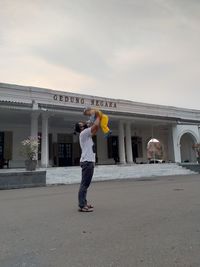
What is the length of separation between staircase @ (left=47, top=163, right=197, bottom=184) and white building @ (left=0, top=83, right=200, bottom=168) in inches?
62.5

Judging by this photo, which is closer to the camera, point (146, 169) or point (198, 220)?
point (198, 220)

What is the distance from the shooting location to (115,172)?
1495 centimetres

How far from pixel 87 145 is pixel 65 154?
15.1 metres

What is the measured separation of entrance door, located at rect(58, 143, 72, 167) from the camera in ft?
63.9

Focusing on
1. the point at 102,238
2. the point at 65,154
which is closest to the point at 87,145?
the point at 102,238

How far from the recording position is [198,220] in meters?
3.84

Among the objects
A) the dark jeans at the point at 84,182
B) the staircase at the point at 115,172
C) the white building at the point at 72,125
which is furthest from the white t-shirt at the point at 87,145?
the white building at the point at 72,125

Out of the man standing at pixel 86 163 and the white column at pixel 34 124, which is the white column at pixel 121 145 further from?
the man standing at pixel 86 163

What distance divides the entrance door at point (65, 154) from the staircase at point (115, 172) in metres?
4.90

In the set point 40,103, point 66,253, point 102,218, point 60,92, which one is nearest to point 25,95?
point 40,103

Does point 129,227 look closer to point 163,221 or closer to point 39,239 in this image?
point 163,221

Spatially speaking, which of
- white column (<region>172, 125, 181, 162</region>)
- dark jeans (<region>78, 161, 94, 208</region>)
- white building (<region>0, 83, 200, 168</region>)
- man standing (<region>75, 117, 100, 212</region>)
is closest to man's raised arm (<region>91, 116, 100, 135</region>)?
man standing (<region>75, 117, 100, 212</region>)

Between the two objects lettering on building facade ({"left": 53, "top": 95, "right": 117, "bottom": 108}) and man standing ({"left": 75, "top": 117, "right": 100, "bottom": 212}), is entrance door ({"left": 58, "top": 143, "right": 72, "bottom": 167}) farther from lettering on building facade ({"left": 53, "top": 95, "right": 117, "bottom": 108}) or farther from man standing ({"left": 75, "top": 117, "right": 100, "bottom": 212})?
man standing ({"left": 75, "top": 117, "right": 100, "bottom": 212})

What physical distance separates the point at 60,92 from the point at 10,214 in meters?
11.9
